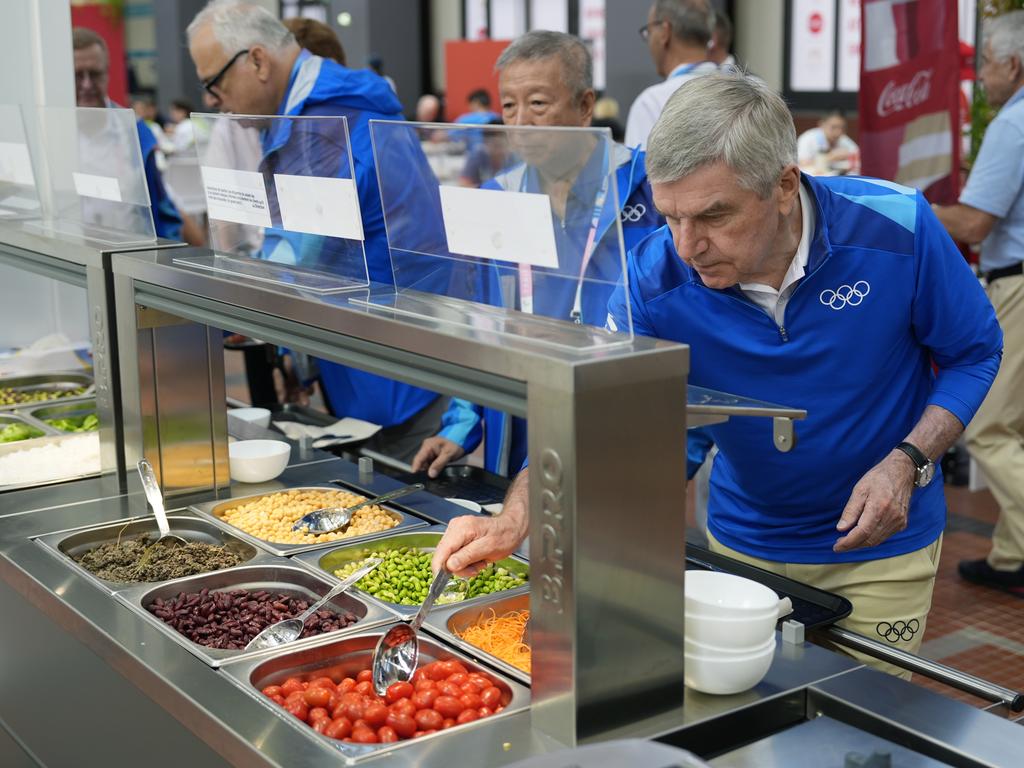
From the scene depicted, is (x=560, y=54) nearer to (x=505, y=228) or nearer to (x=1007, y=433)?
(x=505, y=228)

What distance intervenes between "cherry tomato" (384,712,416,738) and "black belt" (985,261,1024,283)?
3700 millimetres

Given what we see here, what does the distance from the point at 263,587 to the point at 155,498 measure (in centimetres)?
36

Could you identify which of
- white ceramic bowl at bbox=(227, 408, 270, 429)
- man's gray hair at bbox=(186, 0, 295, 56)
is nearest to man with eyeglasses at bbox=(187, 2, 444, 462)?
man's gray hair at bbox=(186, 0, 295, 56)

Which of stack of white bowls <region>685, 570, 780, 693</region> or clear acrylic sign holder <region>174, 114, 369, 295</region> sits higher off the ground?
clear acrylic sign holder <region>174, 114, 369, 295</region>

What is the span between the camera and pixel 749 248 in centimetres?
186

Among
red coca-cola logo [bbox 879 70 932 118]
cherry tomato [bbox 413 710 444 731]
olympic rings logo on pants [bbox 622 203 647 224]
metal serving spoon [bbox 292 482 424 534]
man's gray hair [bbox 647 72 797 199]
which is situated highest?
red coca-cola logo [bbox 879 70 932 118]

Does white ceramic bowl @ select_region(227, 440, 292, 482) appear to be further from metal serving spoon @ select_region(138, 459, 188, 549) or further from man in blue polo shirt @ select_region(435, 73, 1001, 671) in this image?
man in blue polo shirt @ select_region(435, 73, 1001, 671)

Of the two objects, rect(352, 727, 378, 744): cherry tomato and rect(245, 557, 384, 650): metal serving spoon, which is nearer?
rect(352, 727, 378, 744): cherry tomato

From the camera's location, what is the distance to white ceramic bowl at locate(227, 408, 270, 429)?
10.0 feet

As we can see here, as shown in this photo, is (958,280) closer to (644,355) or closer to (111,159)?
(644,355)

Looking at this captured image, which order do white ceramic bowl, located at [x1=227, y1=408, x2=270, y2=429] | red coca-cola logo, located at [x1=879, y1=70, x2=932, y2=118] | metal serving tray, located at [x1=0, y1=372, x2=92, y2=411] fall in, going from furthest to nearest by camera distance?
1. red coca-cola logo, located at [x1=879, y1=70, x2=932, y2=118]
2. metal serving tray, located at [x1=0, y1=372, x2=92, y2=411]
3. white ceramic bowl, located at [x1=227, y1=408, x2=270, y2=429]

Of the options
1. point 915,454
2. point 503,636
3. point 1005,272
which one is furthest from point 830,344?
point 1005,272

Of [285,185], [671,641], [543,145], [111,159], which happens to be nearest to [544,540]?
[671,641]

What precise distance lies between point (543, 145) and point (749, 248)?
480 millimetres
